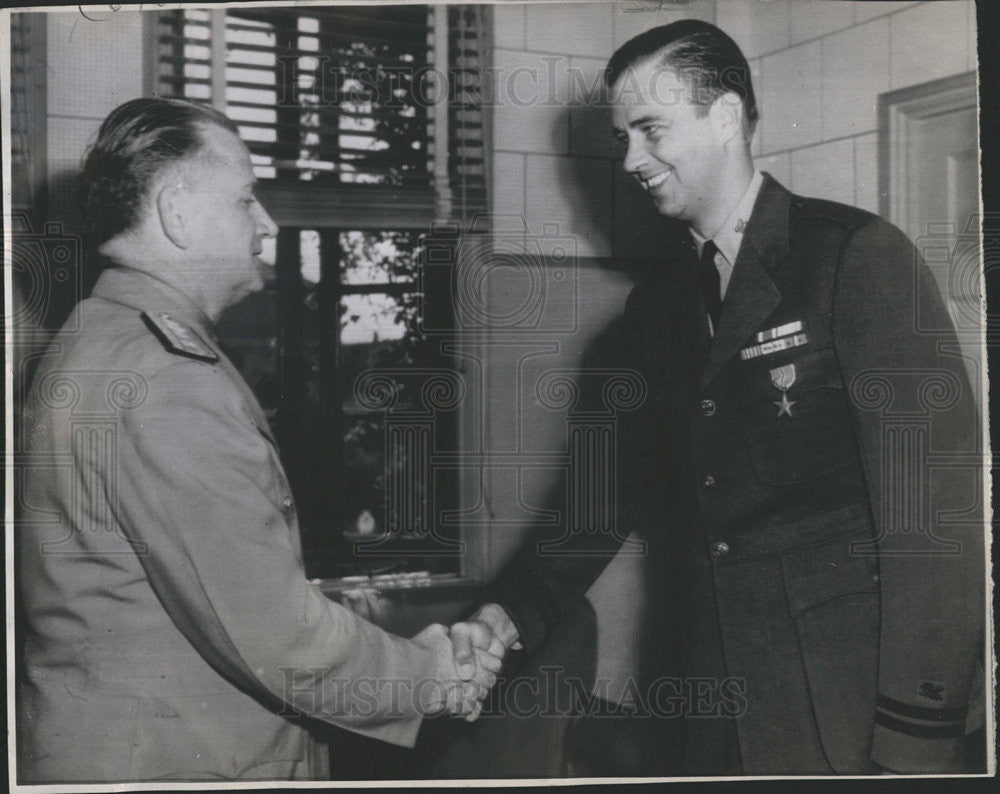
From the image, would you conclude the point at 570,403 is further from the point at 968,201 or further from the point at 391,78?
the point at 968,201

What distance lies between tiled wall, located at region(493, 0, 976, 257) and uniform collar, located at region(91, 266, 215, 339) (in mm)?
571

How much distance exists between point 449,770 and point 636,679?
37 centimetres

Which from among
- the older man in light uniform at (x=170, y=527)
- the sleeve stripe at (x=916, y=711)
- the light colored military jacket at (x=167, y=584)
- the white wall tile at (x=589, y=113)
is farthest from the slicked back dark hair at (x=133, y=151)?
the sleeve stripe at (x=916, y=711)

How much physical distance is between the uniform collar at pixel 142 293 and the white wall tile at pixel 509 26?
714 millimetres

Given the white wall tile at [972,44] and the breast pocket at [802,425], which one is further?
the white wall tile at [972,44]

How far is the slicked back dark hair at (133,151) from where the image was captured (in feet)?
5.25

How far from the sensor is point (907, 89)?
65.4 inches

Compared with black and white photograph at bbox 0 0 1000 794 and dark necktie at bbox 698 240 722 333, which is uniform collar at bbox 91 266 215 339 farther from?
dark necktie at bbox 698 240 722 333

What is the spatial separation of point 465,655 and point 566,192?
2.74 feet

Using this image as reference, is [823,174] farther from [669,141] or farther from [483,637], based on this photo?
[483,637]

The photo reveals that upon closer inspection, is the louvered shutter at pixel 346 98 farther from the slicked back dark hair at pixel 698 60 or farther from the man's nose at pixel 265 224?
the slicked back dark hair at pixel 698 60

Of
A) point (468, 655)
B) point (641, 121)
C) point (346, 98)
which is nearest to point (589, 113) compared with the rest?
point (641, 121)

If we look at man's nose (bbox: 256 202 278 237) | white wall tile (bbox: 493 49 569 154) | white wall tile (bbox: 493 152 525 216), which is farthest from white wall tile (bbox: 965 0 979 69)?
man's nose (bbox: 256 202 278 237)

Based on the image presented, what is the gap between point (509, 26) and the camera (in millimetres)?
1669
